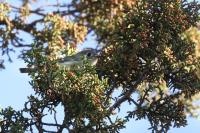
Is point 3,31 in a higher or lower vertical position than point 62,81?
higher

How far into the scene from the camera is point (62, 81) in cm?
951

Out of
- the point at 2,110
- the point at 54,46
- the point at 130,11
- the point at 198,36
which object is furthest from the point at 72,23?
the point at 2,110

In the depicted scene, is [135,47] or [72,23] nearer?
[135,47]

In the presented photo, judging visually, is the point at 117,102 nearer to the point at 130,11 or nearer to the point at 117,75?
the point at 117,75

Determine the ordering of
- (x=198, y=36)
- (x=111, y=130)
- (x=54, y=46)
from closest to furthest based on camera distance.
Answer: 1. (x=111, y=130)
2. (x=54, y=46)
3. (x=198, y=36)

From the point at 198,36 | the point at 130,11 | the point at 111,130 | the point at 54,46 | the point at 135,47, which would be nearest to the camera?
the point at 111,130

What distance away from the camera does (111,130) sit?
9383mm

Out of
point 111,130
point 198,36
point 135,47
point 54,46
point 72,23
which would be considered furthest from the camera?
point 198,36

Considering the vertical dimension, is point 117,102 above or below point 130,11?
below

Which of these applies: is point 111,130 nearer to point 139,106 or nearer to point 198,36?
point 139,106

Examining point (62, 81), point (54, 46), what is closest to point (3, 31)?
point (54, 46)

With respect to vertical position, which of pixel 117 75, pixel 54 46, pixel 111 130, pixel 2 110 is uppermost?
pixel 54 46

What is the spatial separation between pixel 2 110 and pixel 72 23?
36.9 ft

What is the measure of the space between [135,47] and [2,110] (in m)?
3.02
